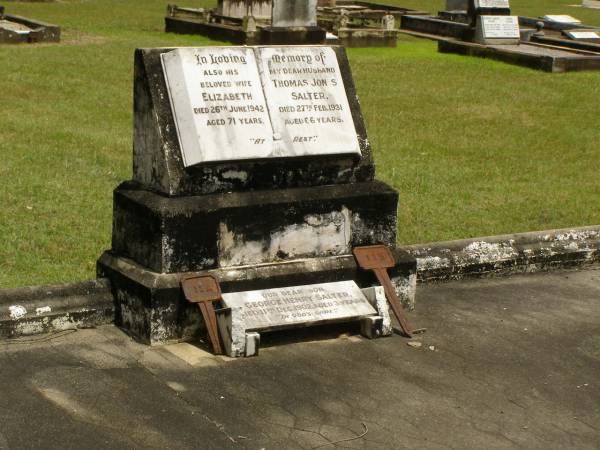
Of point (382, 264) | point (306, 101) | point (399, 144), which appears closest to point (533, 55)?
point (399, 144)

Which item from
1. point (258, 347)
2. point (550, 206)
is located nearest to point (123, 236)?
point (258, 347)

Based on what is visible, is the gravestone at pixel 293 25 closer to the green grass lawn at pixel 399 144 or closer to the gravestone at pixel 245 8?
the green grass lawn at pixel 399 144

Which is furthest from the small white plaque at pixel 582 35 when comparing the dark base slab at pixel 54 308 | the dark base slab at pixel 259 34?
the dark base slab at pixel 54 308

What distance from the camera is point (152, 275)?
235 inches

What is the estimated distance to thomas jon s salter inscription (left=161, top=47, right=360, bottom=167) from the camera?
5.93 metres

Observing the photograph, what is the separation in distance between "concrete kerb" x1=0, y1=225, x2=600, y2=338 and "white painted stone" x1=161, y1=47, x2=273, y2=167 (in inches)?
38.7

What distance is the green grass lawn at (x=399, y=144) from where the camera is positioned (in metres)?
9.26

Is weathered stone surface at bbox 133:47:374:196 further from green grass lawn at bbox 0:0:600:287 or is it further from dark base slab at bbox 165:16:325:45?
dark base slab at bbox 165:16:325:45

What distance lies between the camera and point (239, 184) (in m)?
6.14

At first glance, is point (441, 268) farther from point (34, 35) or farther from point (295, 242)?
point (34, 35)

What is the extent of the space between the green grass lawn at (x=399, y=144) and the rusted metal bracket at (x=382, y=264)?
87.8 inches

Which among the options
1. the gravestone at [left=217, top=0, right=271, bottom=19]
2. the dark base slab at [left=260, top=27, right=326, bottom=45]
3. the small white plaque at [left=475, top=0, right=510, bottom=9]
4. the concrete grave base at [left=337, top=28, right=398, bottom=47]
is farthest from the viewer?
the gravestone at [left=217, top=0, right=271, bottom=19]

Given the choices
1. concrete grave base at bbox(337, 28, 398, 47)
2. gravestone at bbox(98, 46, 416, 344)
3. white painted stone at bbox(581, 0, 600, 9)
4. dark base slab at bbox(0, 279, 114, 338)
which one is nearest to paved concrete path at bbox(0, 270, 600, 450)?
dark base slab at bbox(0, 279, 114, 338)

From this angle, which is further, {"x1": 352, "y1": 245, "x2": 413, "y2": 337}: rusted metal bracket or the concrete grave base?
the concrete grave base
